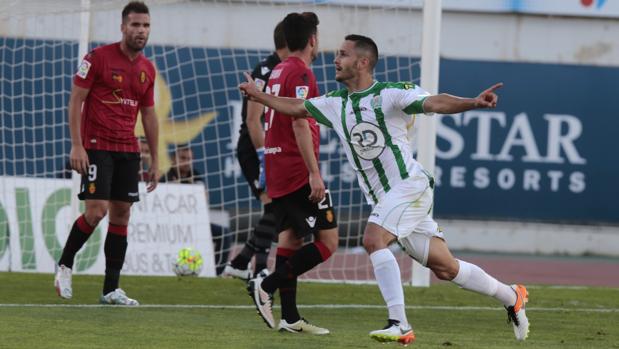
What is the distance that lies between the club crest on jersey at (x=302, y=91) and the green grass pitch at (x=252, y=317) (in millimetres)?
1466

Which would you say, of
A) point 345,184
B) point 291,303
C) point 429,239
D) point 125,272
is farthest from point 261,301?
point 345,184

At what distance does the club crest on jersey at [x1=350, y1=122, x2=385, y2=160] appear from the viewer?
25.1ft

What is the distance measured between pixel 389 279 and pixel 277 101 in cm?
125

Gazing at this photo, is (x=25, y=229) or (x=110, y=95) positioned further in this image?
(x=25, y=229)

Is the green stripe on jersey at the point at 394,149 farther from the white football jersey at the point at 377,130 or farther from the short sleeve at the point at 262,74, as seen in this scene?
the short sleeve at the point at 262,74

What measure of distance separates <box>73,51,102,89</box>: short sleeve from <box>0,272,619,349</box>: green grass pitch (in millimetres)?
1573

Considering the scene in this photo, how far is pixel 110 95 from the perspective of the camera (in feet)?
31.4

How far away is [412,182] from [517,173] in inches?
451

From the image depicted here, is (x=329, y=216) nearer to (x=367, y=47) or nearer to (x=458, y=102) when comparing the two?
(x=367, y=47)

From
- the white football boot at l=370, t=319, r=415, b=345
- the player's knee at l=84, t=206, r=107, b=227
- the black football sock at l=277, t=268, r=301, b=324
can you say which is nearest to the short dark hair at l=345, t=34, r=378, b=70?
the black football sock at l=277, t=268, r=301, b=324

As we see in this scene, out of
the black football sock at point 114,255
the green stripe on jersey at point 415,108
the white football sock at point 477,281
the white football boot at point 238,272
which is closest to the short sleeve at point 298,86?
the green stripe on jersey at point 415,108

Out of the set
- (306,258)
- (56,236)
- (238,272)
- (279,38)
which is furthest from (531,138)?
(306,258)

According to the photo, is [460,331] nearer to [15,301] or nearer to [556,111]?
[15,301]

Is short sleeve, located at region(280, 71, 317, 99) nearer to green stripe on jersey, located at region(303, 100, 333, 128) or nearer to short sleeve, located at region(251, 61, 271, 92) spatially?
green stripe on jersey, located at region(303, 100, 333, 128)
